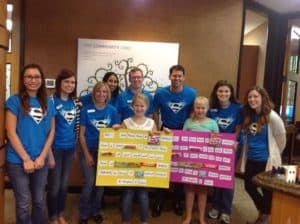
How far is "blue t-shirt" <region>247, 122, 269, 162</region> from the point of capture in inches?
122

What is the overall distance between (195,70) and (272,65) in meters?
1.61

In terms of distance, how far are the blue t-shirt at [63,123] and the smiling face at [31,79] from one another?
0.37 m

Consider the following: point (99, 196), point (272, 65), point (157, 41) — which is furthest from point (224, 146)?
point (272, 65)

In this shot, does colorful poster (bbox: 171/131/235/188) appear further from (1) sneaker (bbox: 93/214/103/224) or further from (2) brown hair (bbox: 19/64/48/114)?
(2) brown hair (bbox: 19/64/48/114)

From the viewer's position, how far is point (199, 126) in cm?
316

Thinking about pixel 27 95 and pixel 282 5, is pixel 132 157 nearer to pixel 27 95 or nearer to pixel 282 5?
pixel 27 95

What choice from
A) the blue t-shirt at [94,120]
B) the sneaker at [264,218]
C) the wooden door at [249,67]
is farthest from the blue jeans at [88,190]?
the wooden door at [249,67]

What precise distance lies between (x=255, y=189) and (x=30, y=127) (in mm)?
2253

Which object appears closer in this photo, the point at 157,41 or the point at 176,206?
the point at 176,206

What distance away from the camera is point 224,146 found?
120 inches

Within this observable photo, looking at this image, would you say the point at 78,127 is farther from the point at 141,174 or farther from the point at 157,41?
the point at 157,41

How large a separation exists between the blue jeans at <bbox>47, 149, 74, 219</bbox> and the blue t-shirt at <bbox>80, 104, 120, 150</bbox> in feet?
0.76

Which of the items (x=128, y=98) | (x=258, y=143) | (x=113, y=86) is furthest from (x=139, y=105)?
(x=258, y=143)

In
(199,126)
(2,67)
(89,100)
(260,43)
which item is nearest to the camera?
(2,67)
